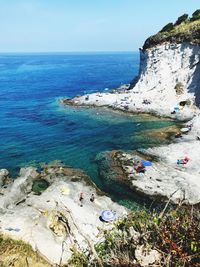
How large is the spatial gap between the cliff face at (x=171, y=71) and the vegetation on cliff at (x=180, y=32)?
3.64 ft

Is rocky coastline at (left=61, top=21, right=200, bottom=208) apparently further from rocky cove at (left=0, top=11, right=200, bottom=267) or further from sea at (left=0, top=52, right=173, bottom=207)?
sea at (left=0, top=52, right=173, bottom=207)

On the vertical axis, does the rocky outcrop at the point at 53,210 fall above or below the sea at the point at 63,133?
above

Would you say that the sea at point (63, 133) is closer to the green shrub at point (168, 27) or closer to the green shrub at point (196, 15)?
the green shrub at point (168, 27)

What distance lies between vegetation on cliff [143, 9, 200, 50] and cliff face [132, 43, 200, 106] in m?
1.11

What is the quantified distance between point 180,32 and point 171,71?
7927 millimetres

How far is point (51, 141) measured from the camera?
50.4 metres

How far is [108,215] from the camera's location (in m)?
29.4

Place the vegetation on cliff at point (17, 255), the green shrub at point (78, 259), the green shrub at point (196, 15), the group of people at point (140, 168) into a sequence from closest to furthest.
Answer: the green shrub at point (78, 259)
the vegetation on cliff at point (17, 255)
the group of people at point (140, 168)
the green shrub at point (196, 15)

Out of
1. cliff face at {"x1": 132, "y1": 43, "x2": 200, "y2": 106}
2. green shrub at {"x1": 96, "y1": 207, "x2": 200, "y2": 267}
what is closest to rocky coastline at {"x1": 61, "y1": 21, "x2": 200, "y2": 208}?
cliff face at {"x1": 132, "y1": 43, "x2": 200, "y2": 106}

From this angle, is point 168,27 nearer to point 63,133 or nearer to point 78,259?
point 63,133

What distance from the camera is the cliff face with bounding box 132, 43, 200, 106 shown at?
205 feet

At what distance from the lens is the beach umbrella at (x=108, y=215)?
2909 cm

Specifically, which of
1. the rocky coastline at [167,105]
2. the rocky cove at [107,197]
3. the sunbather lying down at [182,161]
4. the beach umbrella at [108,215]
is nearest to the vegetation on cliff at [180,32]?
the rocky coastline at [167,105]

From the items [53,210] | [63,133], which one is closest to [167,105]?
[63,133]
